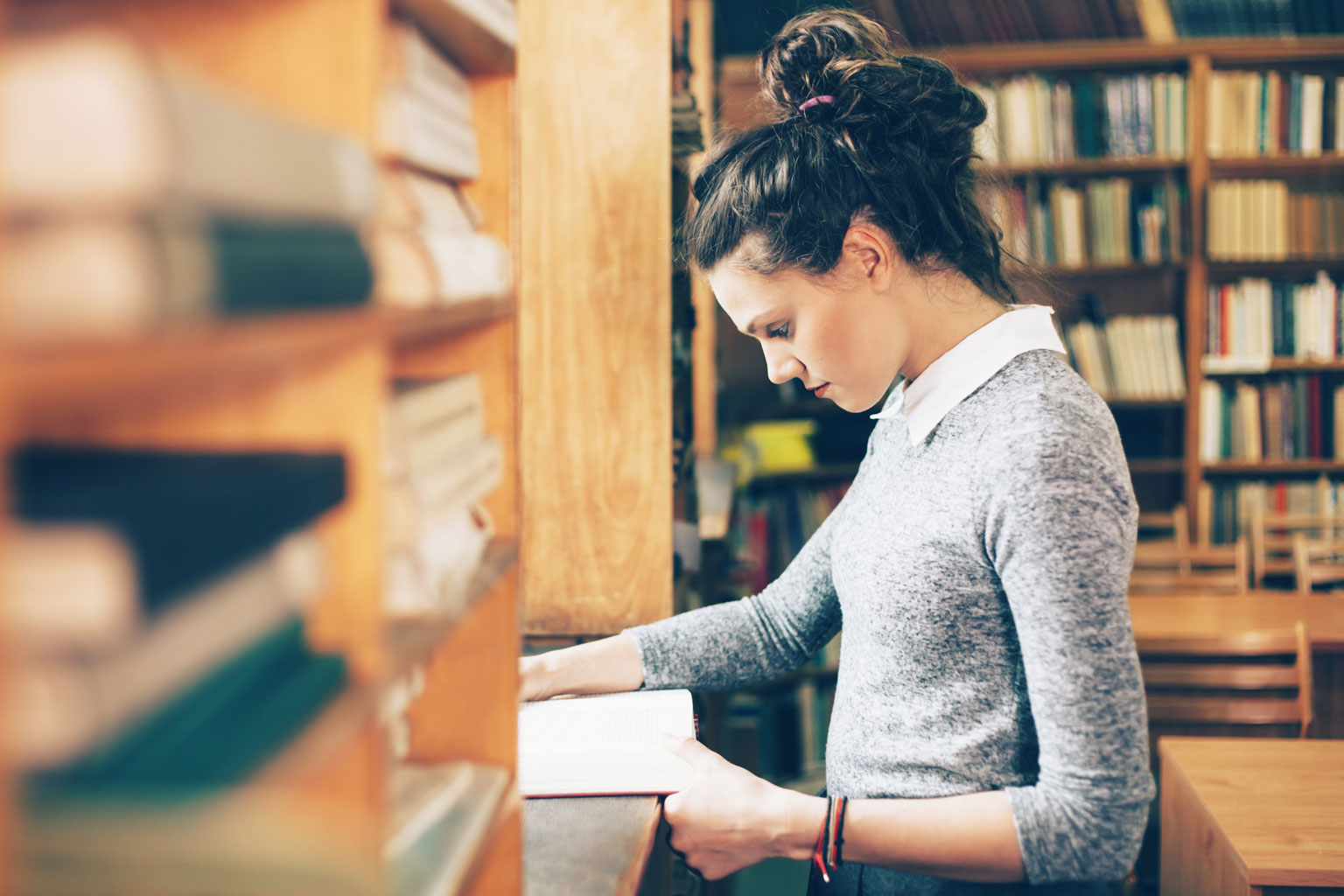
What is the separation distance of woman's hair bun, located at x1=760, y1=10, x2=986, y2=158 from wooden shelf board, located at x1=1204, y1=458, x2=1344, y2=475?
9.81 feet

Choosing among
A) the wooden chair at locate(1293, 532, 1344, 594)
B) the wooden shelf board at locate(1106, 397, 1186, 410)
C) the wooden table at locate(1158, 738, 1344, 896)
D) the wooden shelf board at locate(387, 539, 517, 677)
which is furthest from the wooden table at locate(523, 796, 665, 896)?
the wooden shelf board at locate(1106, 397, 1186, 410)

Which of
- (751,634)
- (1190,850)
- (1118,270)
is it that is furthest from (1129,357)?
(751,634)

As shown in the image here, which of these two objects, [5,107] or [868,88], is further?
[868,88]

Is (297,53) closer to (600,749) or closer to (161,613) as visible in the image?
(161,613)

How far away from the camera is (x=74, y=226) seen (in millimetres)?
337

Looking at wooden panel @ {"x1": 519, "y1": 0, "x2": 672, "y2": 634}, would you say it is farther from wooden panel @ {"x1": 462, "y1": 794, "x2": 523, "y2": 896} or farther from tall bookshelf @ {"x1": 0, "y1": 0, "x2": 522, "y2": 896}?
tall bookshelf @ {"x1": 0, "y1": 0, "x2": 522, "y2": 896}

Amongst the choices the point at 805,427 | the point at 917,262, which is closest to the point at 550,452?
the point at 917,262

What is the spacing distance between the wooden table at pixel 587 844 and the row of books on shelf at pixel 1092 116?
3.12 metres

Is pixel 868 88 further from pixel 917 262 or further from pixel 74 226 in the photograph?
pixel 74 226

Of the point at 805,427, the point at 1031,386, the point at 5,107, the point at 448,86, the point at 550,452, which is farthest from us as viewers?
the point at 805,427

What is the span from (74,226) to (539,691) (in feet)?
3.34

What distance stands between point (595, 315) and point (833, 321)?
57 centimetres

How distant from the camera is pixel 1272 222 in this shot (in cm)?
358

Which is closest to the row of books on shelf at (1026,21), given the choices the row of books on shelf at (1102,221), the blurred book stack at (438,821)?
the row of books on shelf at (1102,221)
